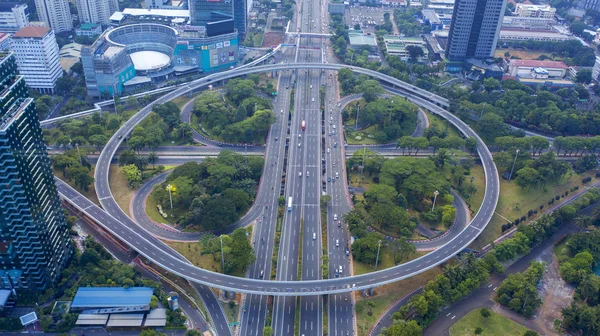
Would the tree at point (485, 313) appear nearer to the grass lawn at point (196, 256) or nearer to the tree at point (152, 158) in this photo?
the grass lawn at point (196, 256)

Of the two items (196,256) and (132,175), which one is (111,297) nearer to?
(196,256)

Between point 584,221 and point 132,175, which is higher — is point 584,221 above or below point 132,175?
above

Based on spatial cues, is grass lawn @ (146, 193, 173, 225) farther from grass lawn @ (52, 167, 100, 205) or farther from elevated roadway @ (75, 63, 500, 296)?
grass lawn @ (52, 167, 100, 205)

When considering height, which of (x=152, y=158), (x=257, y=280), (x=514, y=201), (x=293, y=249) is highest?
(x=152, y=158)

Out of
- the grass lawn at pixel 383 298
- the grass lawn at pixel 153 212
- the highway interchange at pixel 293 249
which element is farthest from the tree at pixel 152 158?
the grass lawn at pixel 383 298

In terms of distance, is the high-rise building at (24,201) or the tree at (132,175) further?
the tree at (132,175)

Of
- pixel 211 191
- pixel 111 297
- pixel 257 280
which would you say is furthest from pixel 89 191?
pixel 257 280

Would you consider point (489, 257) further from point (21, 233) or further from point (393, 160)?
point (21, 233)

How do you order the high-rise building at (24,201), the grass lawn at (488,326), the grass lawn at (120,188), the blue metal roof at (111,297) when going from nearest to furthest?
the high-rise building at (24,201)
the blue metal roof at (111,297)
the grass lawn at (488,326)
the grass lawn at (120,188)
